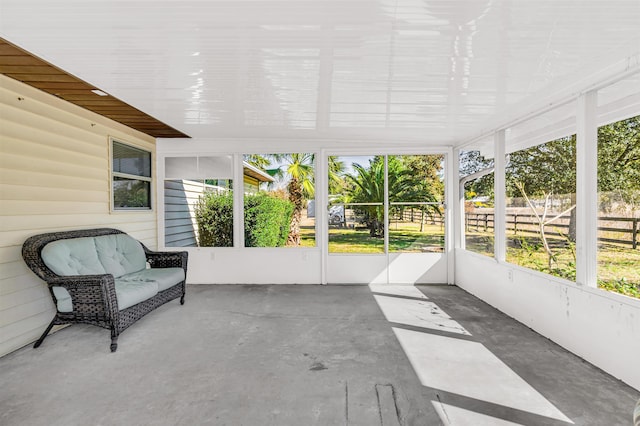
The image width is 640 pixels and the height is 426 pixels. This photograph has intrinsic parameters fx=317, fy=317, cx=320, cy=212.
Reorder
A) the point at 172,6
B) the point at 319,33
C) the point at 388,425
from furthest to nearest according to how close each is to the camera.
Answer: the point at 319,33
the point at 388,425
the point at 172,6

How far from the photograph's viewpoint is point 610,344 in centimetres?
252

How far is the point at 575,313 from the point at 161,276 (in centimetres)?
436

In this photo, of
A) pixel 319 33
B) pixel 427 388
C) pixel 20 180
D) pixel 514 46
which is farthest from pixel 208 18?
pixel 427 388

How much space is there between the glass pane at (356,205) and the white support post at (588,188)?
10.2ft

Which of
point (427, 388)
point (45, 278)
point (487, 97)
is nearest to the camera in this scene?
point (427, 388)

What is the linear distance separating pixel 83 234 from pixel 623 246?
527 centimetres

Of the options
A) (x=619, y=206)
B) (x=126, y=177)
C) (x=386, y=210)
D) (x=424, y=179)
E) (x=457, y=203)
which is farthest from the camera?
(x=424, y=179)

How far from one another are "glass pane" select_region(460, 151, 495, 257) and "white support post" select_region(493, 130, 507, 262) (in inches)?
5.0

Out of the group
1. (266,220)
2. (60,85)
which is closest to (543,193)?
(266,220)

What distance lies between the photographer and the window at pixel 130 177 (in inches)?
176

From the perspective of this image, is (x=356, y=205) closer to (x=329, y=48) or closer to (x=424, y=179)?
(x=424, y=179)

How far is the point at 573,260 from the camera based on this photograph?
121 inches

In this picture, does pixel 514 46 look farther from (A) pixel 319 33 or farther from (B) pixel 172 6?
(B) pixel 172 6

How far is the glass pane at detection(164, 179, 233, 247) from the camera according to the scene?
5.61 meters
